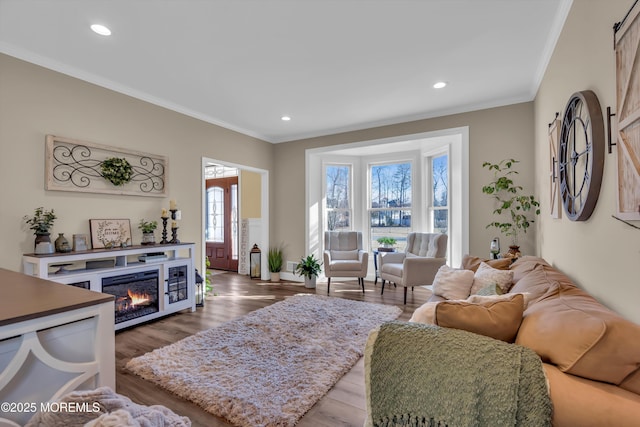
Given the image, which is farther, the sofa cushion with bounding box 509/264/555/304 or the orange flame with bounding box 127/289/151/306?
the orange flame with bounding box 127/289/151/306

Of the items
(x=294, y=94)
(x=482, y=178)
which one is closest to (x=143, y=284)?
(x=294, y=94)

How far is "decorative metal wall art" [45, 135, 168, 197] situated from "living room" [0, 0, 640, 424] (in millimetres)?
80

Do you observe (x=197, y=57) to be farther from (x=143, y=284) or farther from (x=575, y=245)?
(x=575, y=245)

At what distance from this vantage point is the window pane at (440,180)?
4.99 metres

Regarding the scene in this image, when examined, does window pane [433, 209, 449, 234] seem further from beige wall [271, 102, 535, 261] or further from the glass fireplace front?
the glass fireplace front

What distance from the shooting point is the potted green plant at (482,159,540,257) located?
11.5ft

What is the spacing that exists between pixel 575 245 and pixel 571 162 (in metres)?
0.56

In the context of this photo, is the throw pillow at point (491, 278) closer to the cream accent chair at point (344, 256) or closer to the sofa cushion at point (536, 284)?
the sofa cushion at point (536, 284)

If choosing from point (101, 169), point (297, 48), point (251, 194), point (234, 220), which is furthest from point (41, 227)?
point (234, 220)

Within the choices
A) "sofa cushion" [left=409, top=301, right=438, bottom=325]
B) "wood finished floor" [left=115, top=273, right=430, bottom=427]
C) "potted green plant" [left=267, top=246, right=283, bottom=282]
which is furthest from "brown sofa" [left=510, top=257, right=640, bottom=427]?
"potted green plant" [left=267, top=246, right=283, bottom=282]

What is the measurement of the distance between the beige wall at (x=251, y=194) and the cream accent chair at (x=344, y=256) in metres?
1.91

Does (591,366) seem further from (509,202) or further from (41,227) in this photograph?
(41,227)

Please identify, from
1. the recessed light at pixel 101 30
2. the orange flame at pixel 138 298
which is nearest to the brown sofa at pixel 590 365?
the recessed light at pixel 101 30

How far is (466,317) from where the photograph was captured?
1.21m
